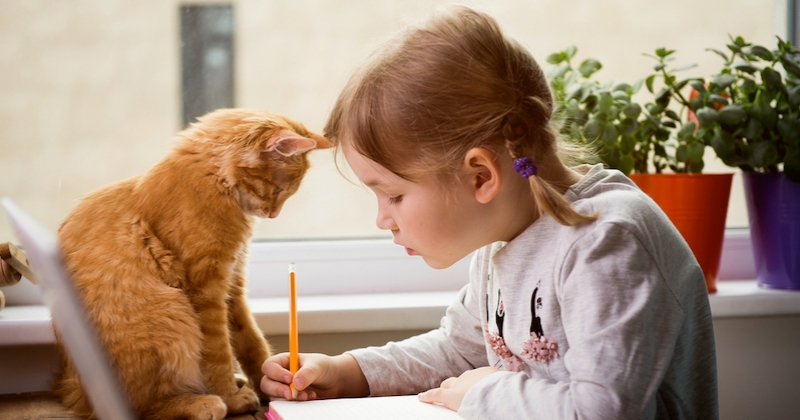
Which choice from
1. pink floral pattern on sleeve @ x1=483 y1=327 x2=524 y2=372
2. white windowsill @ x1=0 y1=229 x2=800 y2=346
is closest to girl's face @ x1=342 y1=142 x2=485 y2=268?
pink floral pattern on sleeve @ x1=483 y1=327 x2=524 y2=372

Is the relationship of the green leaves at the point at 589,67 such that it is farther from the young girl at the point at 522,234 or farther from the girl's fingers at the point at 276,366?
the girl's fingers at the point at 276,366

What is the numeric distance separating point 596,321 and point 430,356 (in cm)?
33

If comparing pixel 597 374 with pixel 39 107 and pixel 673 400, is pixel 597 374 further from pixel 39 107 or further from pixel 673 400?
pixel 39 107

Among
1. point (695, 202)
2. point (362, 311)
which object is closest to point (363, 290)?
point (362, 311)

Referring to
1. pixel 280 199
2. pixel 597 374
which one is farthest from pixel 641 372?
pixel 280 199

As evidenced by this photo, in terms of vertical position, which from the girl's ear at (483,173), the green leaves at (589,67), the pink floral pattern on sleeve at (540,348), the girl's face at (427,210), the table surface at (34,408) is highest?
the green leaves at (589,67)

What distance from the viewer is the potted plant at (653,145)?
1.17 meters

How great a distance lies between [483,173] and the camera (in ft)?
2.60

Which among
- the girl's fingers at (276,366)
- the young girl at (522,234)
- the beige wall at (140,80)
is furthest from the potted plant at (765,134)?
the girl's fingers at (276,366)

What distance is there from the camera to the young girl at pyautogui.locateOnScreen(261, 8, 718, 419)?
684 millimetres

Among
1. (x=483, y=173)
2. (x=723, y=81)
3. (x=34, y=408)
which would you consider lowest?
(x=34, y=408)

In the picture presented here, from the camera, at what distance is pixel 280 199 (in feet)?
3.03

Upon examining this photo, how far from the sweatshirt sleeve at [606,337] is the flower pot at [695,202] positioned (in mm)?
540

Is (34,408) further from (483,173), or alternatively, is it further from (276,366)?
(483,173)
